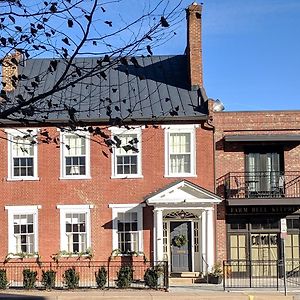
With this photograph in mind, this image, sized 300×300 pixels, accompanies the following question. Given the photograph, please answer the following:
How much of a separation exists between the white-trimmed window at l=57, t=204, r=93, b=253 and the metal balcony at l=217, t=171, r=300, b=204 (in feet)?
18.5

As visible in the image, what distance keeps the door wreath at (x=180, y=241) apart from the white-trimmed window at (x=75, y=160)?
4.48m

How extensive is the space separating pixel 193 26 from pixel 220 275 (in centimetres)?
1090

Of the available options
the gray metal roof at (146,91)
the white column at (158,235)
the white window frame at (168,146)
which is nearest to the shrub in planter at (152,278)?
the white column at (158,235)

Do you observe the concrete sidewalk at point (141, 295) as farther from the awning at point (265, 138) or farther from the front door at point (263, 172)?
the awning at point (265, 138)

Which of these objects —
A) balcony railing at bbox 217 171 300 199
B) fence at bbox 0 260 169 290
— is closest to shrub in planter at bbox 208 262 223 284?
fence at bbox 0 260 169 290

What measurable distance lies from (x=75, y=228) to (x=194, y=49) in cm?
922

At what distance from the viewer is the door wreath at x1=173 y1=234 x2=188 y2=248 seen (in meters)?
29.2

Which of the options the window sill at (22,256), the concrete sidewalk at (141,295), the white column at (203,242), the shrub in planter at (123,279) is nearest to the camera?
the concrete sidewalk at (141,295)

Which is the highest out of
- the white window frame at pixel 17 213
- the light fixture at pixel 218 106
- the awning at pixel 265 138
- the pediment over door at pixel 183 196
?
the light fixture at pixel 218 106

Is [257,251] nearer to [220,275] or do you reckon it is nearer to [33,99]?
[220,275]

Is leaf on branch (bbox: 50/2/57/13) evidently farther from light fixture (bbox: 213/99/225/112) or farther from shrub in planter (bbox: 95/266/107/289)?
light fixture (bbox: 213/99/225/112)

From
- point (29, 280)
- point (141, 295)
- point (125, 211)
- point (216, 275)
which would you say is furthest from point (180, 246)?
point (29, 280)

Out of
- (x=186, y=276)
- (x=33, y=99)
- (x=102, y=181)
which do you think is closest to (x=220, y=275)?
(x=186, y=276)

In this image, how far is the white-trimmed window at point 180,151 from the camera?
95.7 feet
